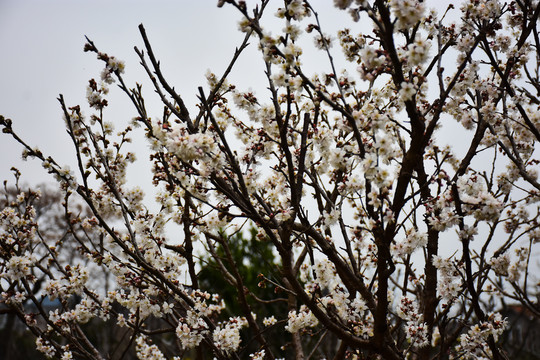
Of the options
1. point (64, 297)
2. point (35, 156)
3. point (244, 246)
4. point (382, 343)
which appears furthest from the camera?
point (244, 246)

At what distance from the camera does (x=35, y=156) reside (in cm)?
340

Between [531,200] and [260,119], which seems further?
[260,119]

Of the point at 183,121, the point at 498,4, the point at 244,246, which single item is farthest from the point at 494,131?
the point at 244,246

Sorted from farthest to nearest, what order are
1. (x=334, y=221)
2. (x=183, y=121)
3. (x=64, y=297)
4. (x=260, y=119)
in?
1. (x=64, y=297)
2. (x=260, y=119)
3. (x=334, y=221)
4. (x=183, y=121)

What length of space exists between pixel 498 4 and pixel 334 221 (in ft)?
6.19

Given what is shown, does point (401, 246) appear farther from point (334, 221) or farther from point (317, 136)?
point (317, 136)

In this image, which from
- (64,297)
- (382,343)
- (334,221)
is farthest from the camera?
(64,297)

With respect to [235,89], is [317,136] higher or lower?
lower

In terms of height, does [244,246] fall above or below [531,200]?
above

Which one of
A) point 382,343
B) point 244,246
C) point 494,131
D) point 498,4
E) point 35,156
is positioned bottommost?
point 382,343

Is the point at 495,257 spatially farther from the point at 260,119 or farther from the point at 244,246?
the point at 244,246

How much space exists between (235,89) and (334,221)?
1.34 m

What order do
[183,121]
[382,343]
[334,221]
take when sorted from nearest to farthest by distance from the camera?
[382,343], [183,121], [334,221]

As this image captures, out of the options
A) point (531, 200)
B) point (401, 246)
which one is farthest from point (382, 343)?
point (531, 200)
